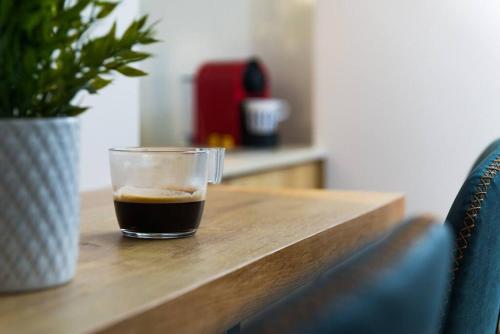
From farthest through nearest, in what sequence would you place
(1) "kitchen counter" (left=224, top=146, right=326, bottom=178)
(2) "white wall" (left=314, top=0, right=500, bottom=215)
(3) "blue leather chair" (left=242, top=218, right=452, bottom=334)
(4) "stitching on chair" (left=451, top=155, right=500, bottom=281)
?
(2) "white wall" (left=314, top=0, right=500, bottom=215) < (1) "kitchen counter" (left=224, top=146, right=326, bottom=178) < (4) "stitching on chair" (left=451, top=155, right=500, bottom=281) < (3) "blue leather chair" (left=242, top=218, right=452, bottom=334)

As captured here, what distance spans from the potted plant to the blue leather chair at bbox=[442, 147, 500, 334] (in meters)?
0.42

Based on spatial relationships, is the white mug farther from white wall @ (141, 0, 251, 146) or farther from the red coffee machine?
white wall @ (141, 0, 251, 146)

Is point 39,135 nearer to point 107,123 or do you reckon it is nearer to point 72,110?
point 72,110

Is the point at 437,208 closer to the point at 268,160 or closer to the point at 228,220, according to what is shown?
the point at 268,160

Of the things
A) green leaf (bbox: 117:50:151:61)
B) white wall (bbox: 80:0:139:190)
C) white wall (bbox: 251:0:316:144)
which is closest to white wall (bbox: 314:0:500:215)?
white wall (bbox: 251:0:316:144)

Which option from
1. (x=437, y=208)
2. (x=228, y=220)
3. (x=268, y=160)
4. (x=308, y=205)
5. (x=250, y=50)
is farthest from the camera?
(x=250, y=50)

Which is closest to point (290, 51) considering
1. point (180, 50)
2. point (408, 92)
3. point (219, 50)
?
point (219, 50)

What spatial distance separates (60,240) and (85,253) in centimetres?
15

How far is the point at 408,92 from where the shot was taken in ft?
8.41

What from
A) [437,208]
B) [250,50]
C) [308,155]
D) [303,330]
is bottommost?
[437,208]

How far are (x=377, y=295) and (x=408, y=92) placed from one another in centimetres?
228

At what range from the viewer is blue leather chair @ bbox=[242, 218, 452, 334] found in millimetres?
353

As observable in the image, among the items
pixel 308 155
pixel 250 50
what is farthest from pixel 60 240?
pixel 250 50

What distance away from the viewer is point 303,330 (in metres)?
0.35
